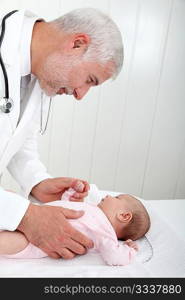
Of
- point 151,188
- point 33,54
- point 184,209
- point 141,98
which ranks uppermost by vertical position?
point 33,54

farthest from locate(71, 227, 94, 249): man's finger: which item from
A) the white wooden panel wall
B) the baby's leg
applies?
the white wooden panel wall

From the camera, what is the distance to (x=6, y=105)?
5.04ft

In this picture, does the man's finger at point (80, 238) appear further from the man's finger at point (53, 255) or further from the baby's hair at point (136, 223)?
the baby's hair at point (136, 223)

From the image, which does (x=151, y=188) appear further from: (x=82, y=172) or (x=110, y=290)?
(x=110, y=290)

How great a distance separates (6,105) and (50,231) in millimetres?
480

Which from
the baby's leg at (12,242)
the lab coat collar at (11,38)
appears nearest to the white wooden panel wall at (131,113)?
the lab coat collar at (11,38)

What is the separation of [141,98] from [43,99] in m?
1.25

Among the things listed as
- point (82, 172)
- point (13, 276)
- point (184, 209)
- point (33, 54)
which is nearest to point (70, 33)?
point (33, 54)

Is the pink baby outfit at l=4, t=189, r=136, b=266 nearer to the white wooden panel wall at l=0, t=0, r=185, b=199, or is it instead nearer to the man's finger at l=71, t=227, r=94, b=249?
the man's finger at l=71, t=227, r=94, b=249

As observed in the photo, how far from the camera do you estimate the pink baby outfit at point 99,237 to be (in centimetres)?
144

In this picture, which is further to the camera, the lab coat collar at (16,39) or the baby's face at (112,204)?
the baby's face at (112,204)

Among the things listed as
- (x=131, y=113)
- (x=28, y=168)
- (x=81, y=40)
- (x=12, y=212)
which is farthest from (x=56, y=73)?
(x=131, y=113)

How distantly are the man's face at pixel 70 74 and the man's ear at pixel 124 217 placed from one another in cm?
48

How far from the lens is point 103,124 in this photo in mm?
2857
